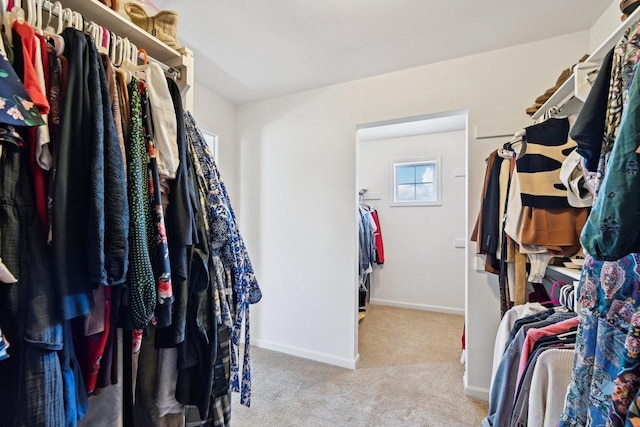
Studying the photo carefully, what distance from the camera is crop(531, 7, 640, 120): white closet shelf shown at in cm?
80

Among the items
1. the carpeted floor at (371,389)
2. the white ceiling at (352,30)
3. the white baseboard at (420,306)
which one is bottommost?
the carpeted floor at (371,389)

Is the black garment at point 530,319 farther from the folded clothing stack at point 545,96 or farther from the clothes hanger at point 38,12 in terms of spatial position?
the clothes hanger at point 38,12

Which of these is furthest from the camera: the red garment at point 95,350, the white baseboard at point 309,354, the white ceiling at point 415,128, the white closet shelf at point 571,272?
the white ceiling at point 415,128

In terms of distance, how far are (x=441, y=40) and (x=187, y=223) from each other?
1.92 meters

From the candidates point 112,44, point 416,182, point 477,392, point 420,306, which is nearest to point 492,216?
point 477,392

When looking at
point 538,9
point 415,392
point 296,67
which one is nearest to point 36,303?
point 296,67

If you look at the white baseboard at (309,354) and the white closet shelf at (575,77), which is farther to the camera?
the white baseboard at (309,354)

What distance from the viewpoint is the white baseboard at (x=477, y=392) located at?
1.87 m

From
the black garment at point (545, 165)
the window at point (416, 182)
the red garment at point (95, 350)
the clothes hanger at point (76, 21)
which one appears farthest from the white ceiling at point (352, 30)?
the window at point (416, 182)

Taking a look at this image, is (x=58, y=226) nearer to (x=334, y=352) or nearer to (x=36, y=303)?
(x=36, y=303)

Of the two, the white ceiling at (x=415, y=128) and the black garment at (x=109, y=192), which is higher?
the white ceiling at (x=415, y=128)

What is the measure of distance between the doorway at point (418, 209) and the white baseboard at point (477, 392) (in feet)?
5.14

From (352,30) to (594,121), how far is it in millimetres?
1434

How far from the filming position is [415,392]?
6.41 feet
